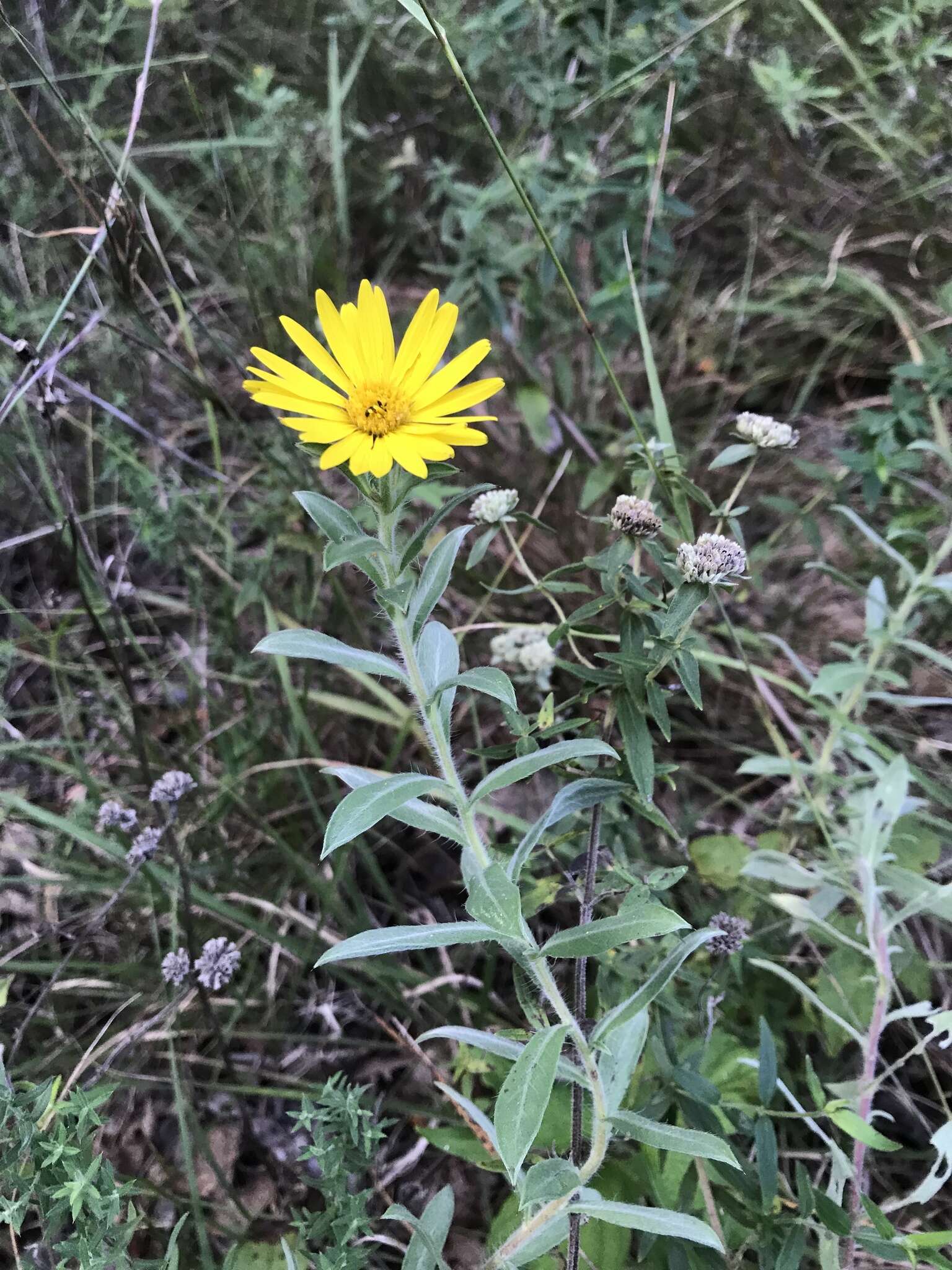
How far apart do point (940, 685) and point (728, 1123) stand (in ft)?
4.49

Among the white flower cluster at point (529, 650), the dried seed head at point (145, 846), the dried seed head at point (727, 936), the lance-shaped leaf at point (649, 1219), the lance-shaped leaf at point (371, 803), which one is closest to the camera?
the lance-shaped leaf at point (371, 803)

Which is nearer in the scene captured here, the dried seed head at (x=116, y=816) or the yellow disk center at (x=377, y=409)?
the yellow disk center at (x=377, y=409)

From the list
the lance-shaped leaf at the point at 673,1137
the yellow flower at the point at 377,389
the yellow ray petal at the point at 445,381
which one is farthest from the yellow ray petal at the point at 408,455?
the lance-shaped leaf at the point at 673,1137

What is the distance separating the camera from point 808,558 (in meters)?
2.42

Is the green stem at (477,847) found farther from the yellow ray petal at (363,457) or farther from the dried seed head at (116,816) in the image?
the dried seed head at (116,816)

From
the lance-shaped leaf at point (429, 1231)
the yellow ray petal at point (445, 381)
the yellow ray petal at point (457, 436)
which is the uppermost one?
the yellow ray petal at point (445, 381)

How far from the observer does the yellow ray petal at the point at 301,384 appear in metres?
1.02

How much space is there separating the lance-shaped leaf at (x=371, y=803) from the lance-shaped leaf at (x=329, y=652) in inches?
4.7

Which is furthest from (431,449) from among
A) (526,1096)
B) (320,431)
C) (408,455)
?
(526,1096)

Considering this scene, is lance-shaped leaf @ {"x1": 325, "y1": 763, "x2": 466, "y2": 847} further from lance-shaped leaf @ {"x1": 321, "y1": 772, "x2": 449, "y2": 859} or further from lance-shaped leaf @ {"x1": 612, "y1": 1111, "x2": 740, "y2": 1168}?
lance-shaped leaf @ {"x1": 612, "y1": 1111, "x2": 740, "y2": 1168}

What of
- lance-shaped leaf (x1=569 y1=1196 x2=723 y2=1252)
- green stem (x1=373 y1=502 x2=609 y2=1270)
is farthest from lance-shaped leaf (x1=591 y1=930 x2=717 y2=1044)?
lance-shaped leaf (x1=569 y1=1196 x2=723 y2=1252)

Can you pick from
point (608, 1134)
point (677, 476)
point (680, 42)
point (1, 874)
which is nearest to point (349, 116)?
point (680, 42)

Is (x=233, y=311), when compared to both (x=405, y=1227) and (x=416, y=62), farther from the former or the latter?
(x=405, y=1227)

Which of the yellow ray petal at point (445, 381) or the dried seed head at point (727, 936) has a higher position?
the yellow ray petal at point (445, 381)
